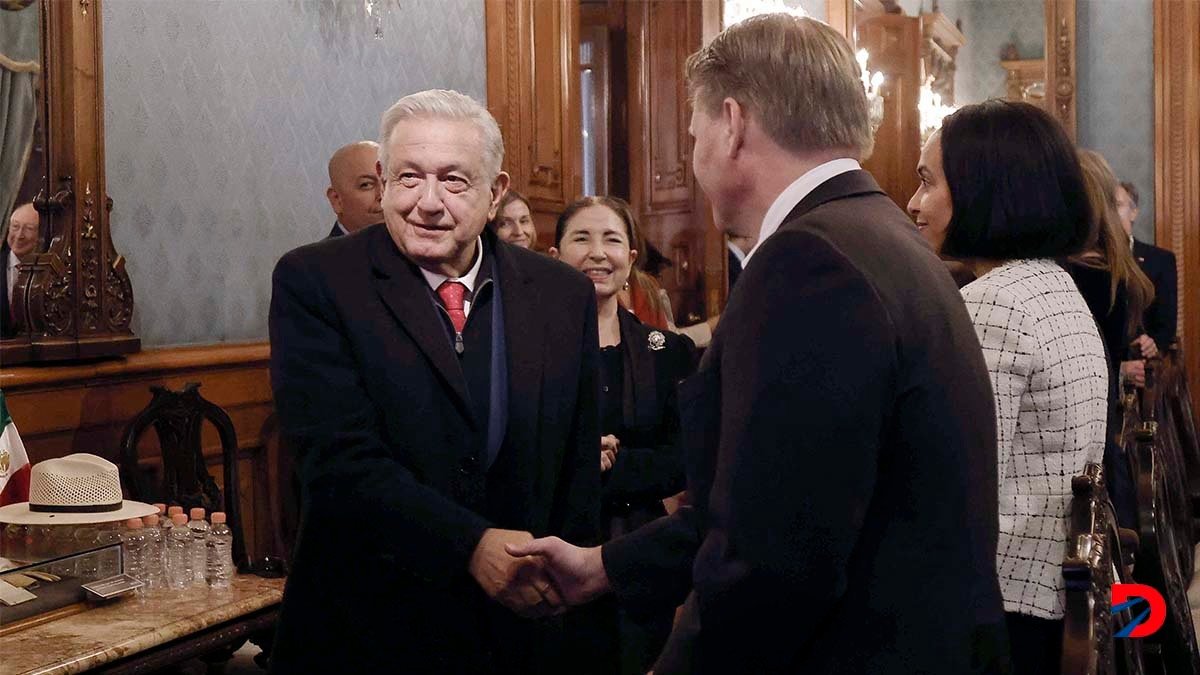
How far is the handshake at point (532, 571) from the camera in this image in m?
1.91

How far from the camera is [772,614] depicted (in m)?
1.29

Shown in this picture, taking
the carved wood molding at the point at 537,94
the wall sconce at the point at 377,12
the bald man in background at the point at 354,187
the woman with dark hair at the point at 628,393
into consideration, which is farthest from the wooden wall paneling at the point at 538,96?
the woman with dark hair at the point at 628,393

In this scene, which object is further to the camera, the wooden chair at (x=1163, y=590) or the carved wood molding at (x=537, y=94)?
the carved wood molding at (x=537, y=94)

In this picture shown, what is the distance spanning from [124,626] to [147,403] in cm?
137

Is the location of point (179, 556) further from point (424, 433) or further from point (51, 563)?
point (424, 433)

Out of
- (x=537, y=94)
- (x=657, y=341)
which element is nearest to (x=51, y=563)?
(x=657, y=341)

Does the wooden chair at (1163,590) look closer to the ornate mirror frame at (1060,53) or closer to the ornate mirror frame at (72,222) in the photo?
the ornate mirror frame at (72,222)

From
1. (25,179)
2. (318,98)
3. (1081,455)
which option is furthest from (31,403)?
(1081,455)

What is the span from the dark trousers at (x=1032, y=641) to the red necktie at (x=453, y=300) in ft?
3.33

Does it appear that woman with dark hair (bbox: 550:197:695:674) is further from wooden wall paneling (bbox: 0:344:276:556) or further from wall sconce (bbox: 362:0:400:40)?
wall sconce (bbox: 362:0:400:40)

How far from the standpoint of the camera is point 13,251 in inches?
135

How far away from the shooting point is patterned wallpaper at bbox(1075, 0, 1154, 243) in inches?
338

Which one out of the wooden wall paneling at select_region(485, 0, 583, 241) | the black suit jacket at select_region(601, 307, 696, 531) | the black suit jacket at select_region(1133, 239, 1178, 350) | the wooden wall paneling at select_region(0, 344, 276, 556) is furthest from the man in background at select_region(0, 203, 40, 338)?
the black suit jacket at select_region(1133, 239, 1178, 350)

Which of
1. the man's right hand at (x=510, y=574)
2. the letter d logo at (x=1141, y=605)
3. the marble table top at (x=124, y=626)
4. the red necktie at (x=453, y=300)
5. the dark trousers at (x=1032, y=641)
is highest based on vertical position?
the red necktie at (x=453, y=300)
